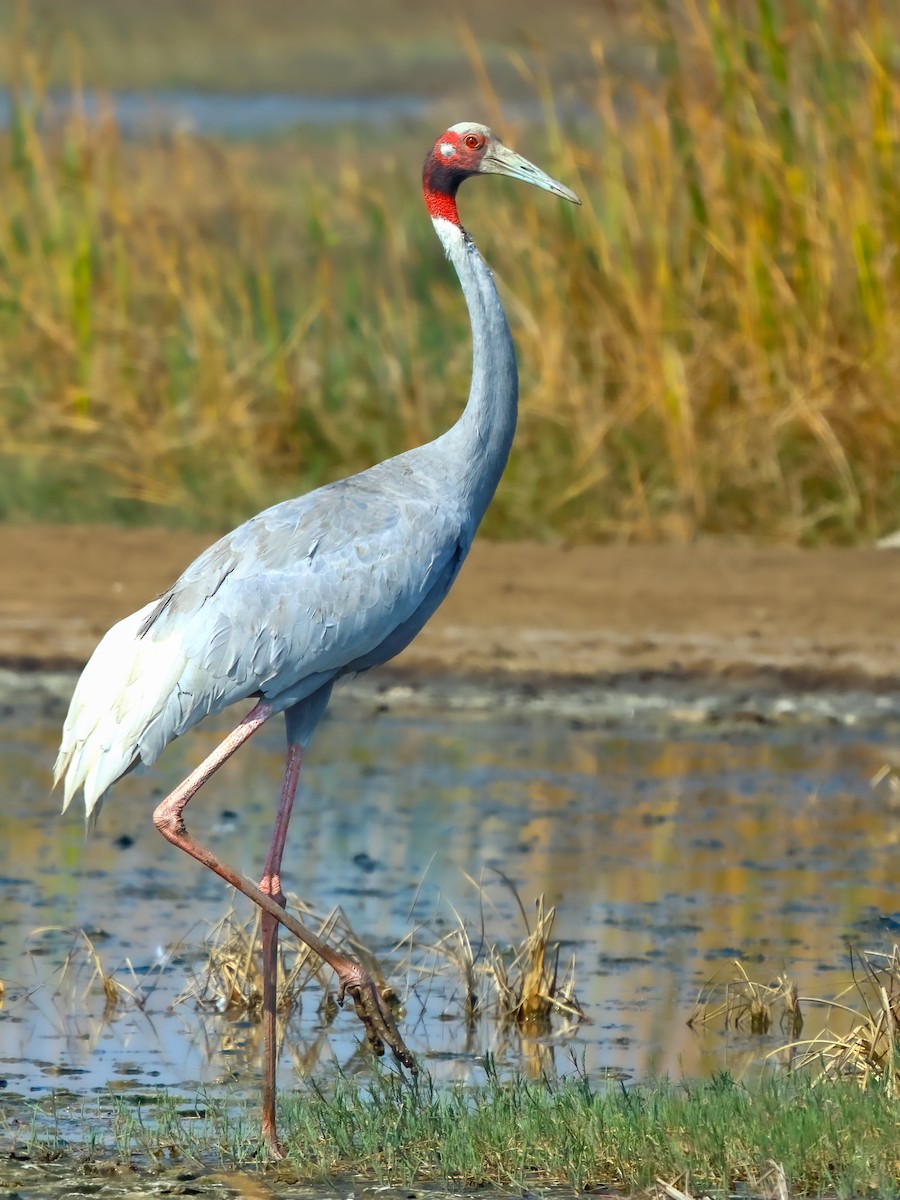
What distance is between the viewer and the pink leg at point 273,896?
5.30 metres

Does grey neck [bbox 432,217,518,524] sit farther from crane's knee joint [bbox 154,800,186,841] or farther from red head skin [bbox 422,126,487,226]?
crane's knee joint [bbox 154,800,186,841]

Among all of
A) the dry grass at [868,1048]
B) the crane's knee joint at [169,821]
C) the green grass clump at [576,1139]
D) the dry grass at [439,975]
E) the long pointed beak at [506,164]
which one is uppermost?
the long pointed beak at [506,164]

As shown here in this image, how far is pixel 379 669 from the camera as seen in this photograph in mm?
9602

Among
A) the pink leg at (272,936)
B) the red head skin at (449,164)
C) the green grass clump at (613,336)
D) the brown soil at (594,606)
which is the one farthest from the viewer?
the green grass clump at (613,336)

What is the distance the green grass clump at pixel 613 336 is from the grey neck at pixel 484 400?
16.1 ft

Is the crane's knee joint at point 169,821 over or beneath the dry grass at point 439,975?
over

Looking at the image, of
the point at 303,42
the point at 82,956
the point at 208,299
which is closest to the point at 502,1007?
the point at 82,956

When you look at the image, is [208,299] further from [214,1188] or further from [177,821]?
[214,1188]

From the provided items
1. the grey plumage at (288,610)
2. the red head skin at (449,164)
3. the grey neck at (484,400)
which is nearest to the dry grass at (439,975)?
the grey plumage at (288,610)

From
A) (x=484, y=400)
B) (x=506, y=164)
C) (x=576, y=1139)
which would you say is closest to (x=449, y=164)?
(x=506, y=164)

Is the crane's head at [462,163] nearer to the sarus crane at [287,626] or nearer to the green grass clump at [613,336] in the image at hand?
the sarus crane at [287,626]

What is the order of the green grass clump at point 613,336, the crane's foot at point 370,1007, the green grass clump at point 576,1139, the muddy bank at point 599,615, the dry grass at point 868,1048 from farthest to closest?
the green grass clump at point 613,336, the muddy bank at point 599,615, the crane's foot at point 370,1007, the dry grass at point 868,1048, the green grass clump at point 576,1139

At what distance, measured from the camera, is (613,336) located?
36.7 feet

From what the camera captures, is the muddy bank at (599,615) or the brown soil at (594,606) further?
the brown soil at (594,606)
